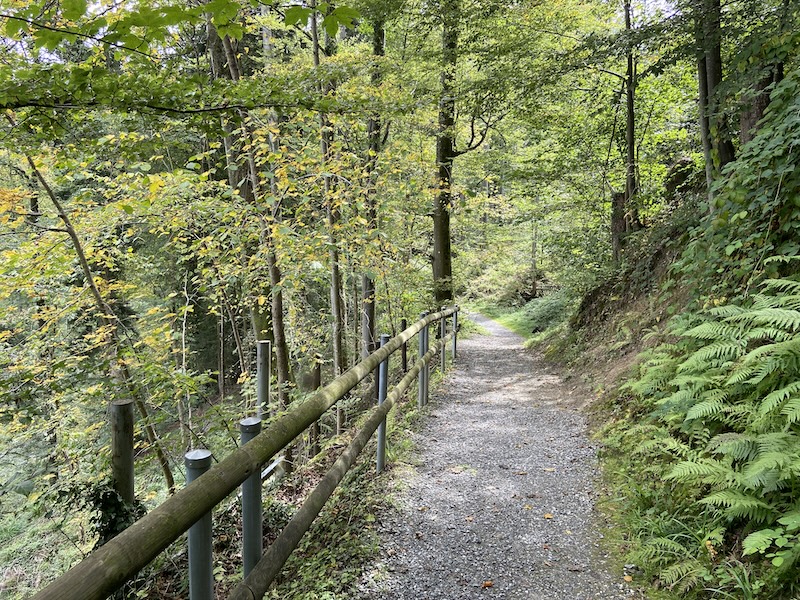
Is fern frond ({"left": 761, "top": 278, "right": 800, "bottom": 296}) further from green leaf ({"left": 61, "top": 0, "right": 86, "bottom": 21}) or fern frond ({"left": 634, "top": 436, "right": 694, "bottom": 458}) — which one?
green leaf ({"left": 61, "top": 0, "right": 86, "bottom": 21})

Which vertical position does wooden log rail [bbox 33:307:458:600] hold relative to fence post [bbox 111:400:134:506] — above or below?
above

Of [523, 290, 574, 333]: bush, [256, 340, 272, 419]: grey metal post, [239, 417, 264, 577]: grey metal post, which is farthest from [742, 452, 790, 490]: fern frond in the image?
[523, 290, 574, 333]: bush

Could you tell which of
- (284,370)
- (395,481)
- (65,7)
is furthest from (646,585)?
(284,370)

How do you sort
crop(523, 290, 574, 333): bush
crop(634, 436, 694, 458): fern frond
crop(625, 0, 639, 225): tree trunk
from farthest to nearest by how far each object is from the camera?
crop(523, 290, 574, 333): bush
crop(625, 0, 639, 225): tree trunk
crop(634, 436, 694, 458): fern frond

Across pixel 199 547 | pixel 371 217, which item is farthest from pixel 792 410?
pixel 371 217

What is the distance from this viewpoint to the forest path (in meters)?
2.89

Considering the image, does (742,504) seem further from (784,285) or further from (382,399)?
(382,399)

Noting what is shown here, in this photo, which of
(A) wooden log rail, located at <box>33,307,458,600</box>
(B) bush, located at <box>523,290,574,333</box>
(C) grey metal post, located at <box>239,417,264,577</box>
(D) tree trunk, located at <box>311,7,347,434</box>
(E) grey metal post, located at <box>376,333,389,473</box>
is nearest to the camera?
(A) wooden log rail, located at <box>33,307,458,600</box>

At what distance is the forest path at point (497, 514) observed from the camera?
289cm

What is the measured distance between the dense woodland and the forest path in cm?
36

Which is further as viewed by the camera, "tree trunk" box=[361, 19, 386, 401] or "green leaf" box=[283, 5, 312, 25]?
"tree trunk" box=[361, 19, 386, 401]

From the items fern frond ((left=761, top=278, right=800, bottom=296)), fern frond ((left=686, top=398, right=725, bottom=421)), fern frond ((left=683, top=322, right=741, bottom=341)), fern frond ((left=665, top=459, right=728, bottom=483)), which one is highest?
fern frond ((left=761, top=278, right=800, bottom=296))

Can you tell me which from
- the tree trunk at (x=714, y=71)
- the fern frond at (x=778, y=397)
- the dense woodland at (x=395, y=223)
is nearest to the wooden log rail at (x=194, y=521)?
the dense woodland at (x=395, y=223)

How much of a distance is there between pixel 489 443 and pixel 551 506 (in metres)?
1.54
